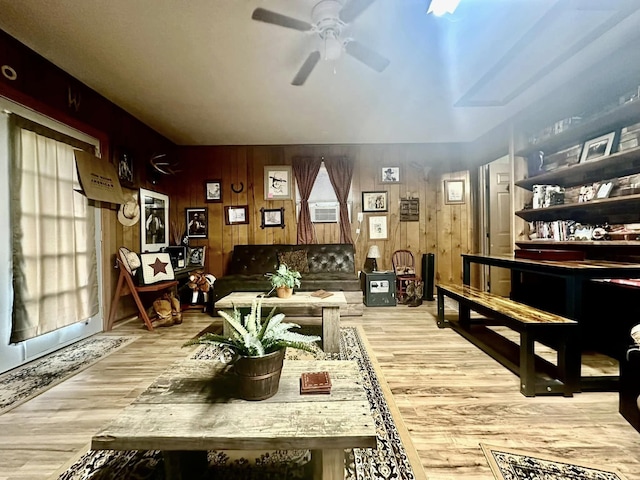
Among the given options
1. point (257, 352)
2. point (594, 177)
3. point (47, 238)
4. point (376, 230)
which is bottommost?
point (257, 352)

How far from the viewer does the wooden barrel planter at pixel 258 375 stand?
1.14 meters

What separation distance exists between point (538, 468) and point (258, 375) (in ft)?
4.43

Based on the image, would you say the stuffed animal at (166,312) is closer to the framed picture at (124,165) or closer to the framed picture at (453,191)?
the framed picture at (124,165)

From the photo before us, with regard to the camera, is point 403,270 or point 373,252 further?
point 403,270

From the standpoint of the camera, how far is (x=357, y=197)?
5098 millimetres

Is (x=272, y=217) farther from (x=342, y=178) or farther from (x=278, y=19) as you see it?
(x=278, y=19)

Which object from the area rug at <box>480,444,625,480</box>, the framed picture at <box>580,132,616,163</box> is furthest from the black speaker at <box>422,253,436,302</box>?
the area rug at <box>480,444,625,480</box>

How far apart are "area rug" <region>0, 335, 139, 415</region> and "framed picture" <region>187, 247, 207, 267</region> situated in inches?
71.3

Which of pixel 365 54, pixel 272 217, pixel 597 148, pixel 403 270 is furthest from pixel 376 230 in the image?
pixel 365 54

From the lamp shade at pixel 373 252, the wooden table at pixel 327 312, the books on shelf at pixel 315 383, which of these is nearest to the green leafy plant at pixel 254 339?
the books on shelf at pixel 315 383

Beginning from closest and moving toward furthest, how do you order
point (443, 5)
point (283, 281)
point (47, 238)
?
1. point (443, 5)
2. point (47, 238)
3. point (283, 281)

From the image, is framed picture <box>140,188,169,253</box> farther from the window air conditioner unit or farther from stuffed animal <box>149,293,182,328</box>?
the window air conditioner unit

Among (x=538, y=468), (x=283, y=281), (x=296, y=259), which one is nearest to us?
(x=538, y=468)

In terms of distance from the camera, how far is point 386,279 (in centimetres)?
449
